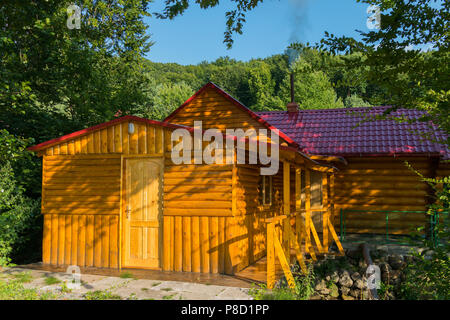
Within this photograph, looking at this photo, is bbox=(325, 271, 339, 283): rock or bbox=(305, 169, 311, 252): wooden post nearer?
bbox=(325, 271, 339, 283): rock

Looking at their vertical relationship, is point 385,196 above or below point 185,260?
above

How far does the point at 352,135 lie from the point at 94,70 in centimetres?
973

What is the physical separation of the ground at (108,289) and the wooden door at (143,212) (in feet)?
2.61

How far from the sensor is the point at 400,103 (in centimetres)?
578

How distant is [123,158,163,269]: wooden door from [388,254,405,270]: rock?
19.0ft

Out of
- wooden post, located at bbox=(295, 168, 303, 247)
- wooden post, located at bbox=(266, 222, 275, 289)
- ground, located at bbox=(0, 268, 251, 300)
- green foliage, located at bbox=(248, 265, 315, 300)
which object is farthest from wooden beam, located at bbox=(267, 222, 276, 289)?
wooden post, located at bbox=(295, 168, 303, 247)

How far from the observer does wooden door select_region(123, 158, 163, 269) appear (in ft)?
26.9

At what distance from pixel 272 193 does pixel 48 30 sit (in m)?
9.33

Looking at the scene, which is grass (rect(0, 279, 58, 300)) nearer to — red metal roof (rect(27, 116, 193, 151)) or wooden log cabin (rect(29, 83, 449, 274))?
wooden log cabin (rect(29, 83, 449, 274))

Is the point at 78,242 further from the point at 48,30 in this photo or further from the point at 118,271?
the point at 48,30

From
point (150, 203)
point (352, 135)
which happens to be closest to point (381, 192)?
point (352, 135)
